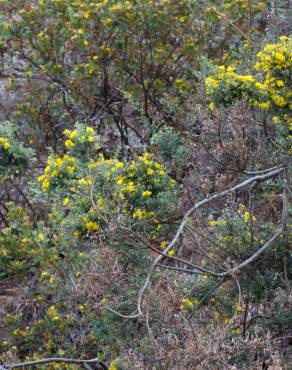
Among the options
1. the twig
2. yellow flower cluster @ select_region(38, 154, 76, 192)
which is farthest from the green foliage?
yellow flower cluster @ select_region(38, 154, 76, 192)

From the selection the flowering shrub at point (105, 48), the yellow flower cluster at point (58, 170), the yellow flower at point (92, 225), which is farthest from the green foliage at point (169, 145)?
the flowering shrub at point (105, 48)

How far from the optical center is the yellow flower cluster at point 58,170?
4.84 metres

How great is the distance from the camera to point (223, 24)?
784 cm

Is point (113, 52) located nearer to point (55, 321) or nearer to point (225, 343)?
point (55, 321)

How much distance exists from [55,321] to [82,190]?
2.37 metres

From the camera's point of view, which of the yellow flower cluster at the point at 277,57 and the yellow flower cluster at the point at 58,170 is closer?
the yellow flower cluster at the point at 277,57

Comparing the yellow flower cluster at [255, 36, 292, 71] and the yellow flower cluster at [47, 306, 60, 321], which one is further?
the yellow flower cluster at [47, 306, 60, 321]

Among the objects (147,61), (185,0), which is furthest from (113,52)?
(185,0)

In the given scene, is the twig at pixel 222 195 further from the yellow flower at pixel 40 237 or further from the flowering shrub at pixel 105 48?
the flowering shrub at pixel 105 48

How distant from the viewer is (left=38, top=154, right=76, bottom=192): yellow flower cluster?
4.84 m

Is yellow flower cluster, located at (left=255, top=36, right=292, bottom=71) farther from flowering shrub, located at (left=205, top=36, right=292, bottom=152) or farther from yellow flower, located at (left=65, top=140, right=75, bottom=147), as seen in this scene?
yellow flower, located at (left=65, top=140, right=75, bottom=147)

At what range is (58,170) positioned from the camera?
4836mm

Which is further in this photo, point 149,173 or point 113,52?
point 113,52

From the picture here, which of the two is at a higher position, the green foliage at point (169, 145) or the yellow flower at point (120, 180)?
the green foliage at point (169, 145)
